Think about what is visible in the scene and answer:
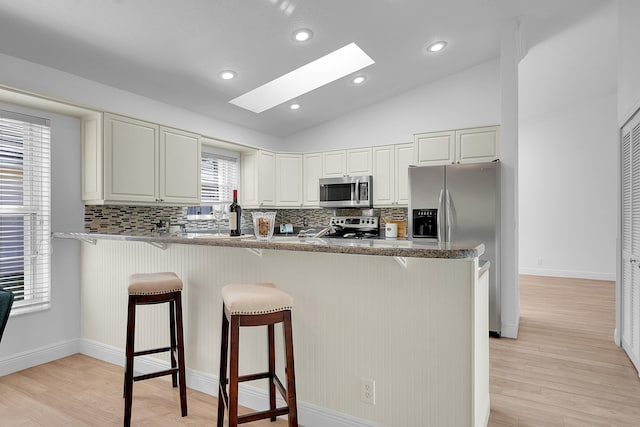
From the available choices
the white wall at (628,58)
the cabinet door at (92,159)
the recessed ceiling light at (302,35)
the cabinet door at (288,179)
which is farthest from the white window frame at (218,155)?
the white wall at (628,58)

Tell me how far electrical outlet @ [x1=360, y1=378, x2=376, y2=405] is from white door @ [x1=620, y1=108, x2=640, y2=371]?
2.30m

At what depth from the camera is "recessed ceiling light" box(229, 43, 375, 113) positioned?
4.20 m

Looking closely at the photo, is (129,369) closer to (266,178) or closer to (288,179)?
(266,178)

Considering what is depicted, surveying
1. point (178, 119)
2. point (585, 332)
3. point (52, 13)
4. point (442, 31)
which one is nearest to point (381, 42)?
point (442, 31)

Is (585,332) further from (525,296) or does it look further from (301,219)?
(301,219)

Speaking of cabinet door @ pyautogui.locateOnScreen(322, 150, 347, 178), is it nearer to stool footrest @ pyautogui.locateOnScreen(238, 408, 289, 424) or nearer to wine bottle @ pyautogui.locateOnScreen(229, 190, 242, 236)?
wine bottle @ pyautogui.locateOnScreen(229, 190, 242, 236)

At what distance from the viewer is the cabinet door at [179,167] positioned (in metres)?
3.52

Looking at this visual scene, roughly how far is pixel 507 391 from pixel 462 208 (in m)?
1.80

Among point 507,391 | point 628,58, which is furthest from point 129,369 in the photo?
point 628,58

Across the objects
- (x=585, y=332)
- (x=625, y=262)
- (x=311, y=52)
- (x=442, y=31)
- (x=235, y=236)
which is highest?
(x=442, y=31)

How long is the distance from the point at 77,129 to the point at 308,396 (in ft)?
9.72

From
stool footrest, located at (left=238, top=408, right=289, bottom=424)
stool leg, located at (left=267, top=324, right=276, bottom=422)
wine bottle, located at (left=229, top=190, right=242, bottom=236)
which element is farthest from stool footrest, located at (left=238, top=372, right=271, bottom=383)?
wine bottle, located at (left=229, top=190, right=242, bottom=236)

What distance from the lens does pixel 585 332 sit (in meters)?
3.75

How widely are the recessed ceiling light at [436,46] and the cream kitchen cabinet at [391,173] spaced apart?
1119 millimetres
